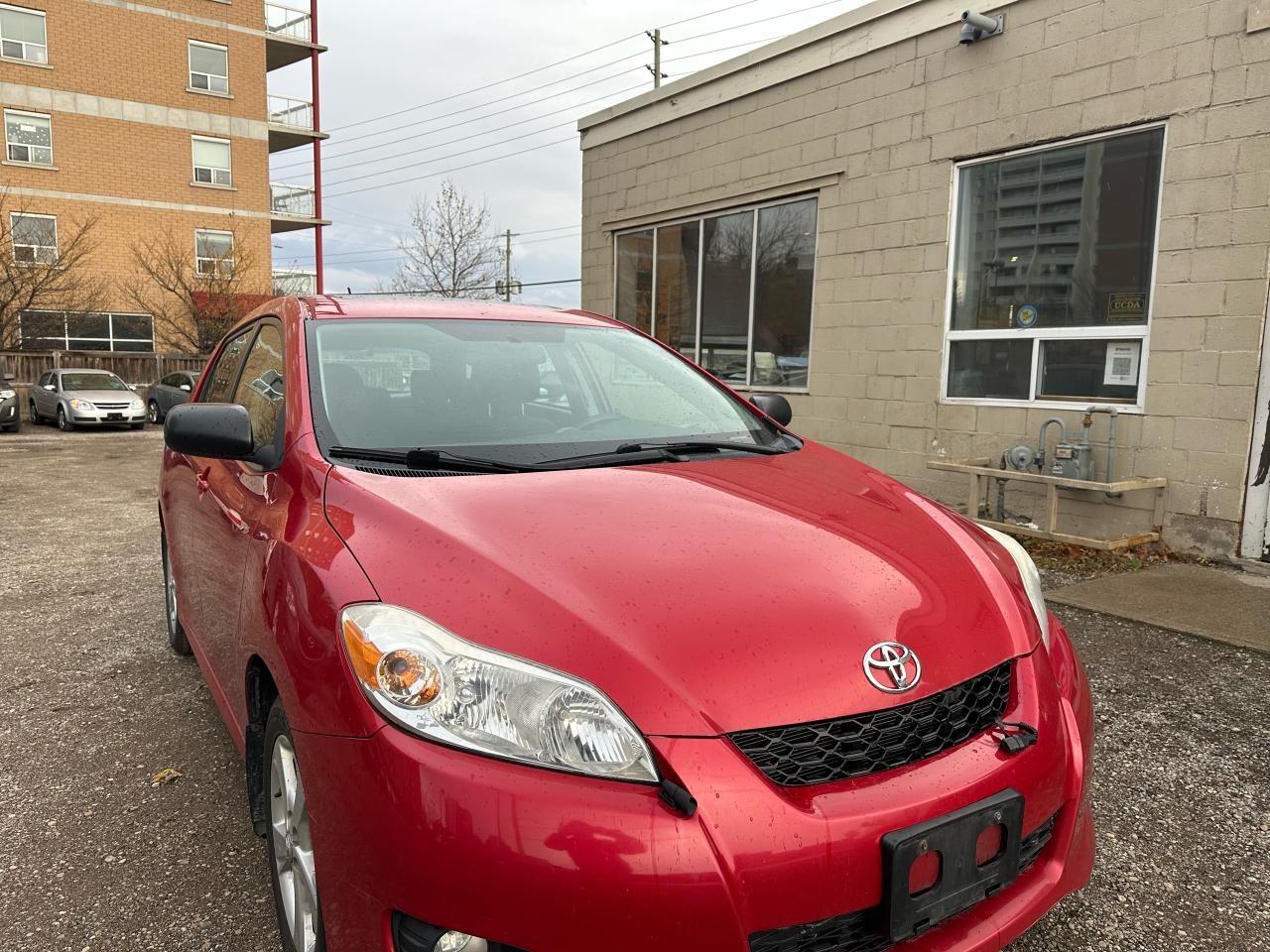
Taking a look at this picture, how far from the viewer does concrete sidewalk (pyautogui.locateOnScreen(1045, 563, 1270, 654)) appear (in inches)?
175

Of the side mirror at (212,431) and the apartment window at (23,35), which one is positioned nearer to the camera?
the side mirror at (212,431)

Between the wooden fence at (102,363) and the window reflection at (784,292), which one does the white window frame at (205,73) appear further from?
the window reflection at (784,292)

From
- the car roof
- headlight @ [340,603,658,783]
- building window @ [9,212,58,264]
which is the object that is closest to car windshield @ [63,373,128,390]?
building window @ [9,212,58,264]

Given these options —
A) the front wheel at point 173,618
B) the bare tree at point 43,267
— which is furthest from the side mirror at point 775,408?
the bare tree at point 43,267

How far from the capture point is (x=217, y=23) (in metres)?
28.1

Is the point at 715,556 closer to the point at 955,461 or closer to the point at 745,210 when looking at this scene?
the point at 955,461

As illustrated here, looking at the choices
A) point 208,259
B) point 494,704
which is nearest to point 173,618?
point 494,704

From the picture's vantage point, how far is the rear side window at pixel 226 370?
345 cm

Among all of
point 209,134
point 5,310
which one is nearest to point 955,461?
point 5,310

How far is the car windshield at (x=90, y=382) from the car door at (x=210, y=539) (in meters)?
18.2

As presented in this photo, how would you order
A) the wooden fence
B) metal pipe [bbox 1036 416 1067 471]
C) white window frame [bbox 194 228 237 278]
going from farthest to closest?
white window frame [bbox 194 228 237 278] → the wooden fence → metal pipe [bbox 1036 416 1067 471]

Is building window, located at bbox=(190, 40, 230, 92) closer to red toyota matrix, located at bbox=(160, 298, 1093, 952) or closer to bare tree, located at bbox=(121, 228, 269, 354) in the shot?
Result: bare tree, located at bbox=(121, 228, 269, 354)

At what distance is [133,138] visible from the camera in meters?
27.1

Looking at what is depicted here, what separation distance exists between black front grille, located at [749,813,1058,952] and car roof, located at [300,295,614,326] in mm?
2208
